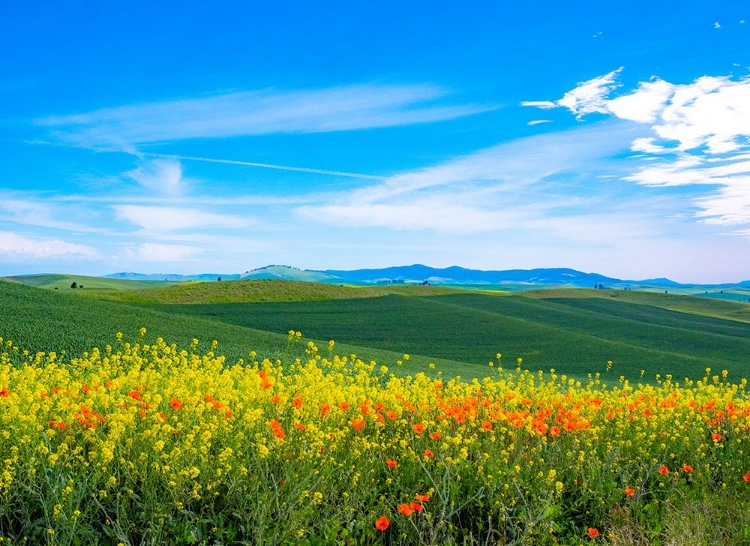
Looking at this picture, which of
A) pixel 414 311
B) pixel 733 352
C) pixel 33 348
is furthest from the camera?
pixel 414 311

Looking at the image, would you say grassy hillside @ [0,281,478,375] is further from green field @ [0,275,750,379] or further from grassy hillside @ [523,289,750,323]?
grassy hillside @ [523,289,750,323]

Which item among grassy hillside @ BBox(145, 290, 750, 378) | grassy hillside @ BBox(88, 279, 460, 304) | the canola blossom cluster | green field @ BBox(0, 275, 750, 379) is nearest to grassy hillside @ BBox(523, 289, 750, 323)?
green field @ BBox(0, 275, 750, 379)

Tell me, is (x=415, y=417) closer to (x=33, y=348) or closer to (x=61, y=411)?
(x=61, y=411)

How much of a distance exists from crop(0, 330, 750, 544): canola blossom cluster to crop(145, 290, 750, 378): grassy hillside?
22.4 metres

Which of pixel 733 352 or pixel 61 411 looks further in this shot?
pixel 733 352

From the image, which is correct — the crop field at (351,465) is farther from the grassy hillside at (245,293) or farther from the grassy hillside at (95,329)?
the grassy hillside at (245,293)

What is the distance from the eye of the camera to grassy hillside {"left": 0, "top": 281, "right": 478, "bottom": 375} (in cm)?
1631

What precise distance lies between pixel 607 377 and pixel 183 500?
1034 inches

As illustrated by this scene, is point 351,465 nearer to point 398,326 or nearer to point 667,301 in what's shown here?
point 398,326

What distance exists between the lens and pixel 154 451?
554cm

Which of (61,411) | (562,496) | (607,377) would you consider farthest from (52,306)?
(607,377)

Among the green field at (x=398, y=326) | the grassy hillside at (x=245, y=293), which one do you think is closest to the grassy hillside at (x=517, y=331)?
the green field at (x=398, y=326)

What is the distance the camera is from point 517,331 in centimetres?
4025

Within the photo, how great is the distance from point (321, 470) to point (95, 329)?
1544 cm
